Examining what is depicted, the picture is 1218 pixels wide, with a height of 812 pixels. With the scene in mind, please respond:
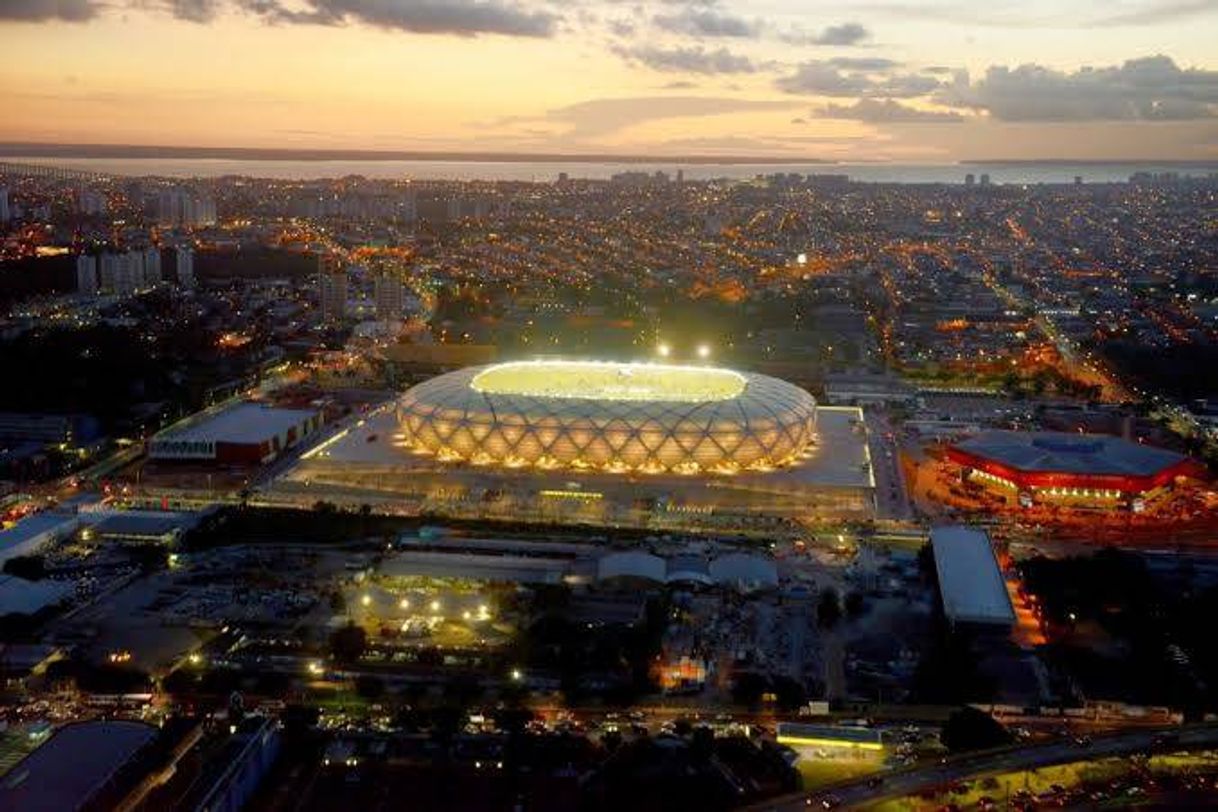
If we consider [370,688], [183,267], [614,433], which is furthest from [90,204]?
[370,688]

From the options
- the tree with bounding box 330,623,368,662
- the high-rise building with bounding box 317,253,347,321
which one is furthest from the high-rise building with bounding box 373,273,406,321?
the tree with bounding box 330,623,368,662

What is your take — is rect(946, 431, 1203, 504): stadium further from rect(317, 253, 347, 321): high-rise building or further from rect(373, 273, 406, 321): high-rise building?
rect(317, 253, 347, 321): high-rise building

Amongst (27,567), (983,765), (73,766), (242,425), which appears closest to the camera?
(73,766)

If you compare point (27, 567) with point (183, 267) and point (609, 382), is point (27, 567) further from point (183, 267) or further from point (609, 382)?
point (183, 267)

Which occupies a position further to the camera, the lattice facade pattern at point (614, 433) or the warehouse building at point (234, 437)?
the warehouse building at point (234, 437)

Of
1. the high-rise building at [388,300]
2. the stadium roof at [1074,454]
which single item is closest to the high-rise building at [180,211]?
the high-rise building at [388,300]

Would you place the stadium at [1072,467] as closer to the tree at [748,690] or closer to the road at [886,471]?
the road at [886,471]

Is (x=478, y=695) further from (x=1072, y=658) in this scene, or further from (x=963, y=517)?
(x=963, y=517)
